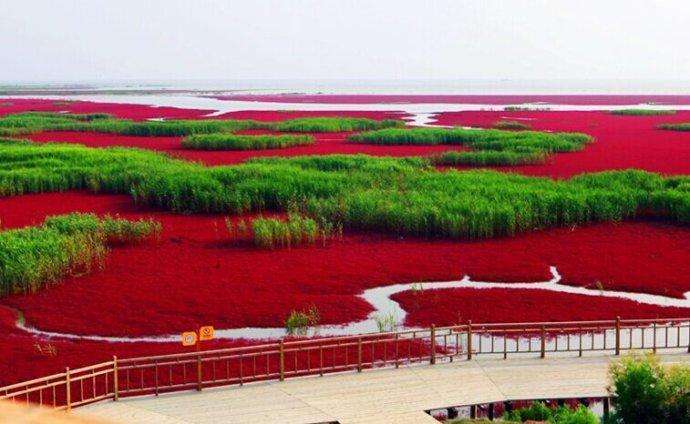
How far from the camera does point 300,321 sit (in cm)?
1527

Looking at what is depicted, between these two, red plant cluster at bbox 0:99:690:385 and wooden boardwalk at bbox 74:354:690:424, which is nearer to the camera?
wooden boardwalk at bbox 74:354:690:424

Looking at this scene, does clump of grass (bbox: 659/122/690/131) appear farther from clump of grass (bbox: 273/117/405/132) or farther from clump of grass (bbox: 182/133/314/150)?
clump of grass (bbox: 182/133/314/150)

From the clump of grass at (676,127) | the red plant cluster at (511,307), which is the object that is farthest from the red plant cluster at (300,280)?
the clump of grass at (676,127)

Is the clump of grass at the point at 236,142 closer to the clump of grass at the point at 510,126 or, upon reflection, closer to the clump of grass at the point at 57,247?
the clump of grass at the point at 510,126

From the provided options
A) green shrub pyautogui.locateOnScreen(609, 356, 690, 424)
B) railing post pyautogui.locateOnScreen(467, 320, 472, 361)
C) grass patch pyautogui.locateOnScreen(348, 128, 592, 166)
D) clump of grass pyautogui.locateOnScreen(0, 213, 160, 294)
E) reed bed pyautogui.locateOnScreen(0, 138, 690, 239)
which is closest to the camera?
green shrub pyautogui.locateOnScreen(609, 356, 690, 424)

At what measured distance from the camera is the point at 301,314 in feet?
50.9

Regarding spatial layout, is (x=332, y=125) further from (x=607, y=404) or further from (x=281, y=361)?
(x=607, y=404)

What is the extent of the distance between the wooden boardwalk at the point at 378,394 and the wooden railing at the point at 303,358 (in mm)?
253

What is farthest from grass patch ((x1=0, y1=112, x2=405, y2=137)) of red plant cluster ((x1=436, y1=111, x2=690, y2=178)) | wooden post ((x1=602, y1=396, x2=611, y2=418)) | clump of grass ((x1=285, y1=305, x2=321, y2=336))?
wooden post ((x1=602, y1=396, x2=611, y2=418))

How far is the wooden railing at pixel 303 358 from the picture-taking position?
36.5 ft

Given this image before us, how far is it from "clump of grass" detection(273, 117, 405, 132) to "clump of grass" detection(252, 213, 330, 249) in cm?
3528

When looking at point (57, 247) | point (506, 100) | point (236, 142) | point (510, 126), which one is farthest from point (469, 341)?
point (506, 100)

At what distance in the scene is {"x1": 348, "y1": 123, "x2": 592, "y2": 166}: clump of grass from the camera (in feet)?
123

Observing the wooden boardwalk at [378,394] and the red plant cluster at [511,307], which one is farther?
the red plant cluster at [511,307]
